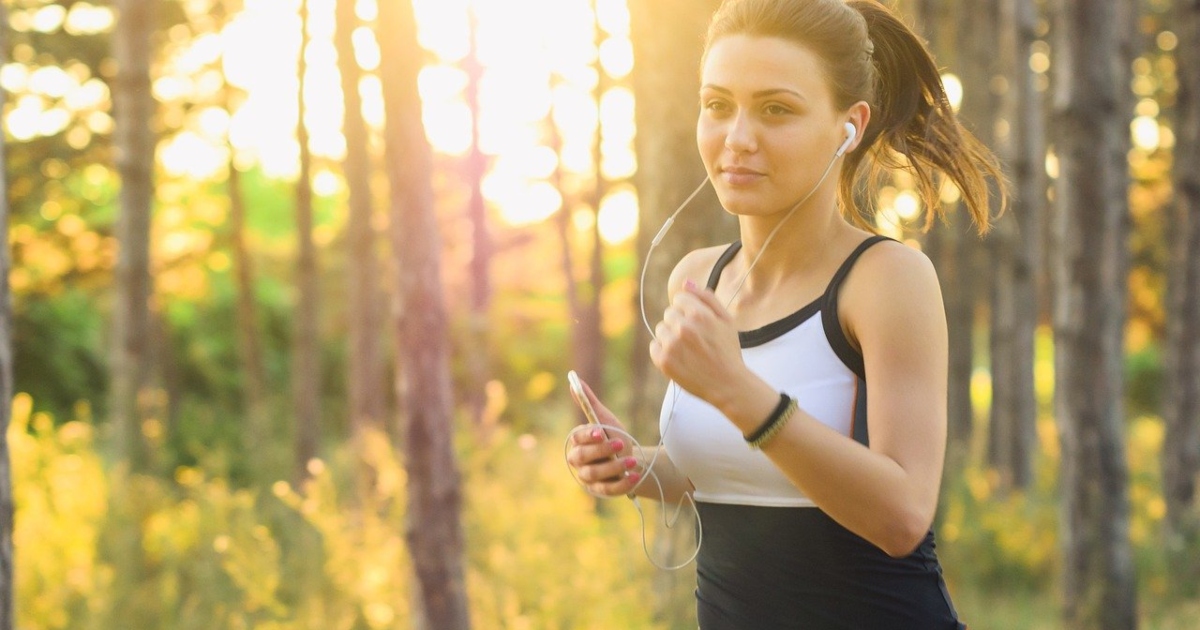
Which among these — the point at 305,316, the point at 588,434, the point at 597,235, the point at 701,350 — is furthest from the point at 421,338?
the point at 597,235

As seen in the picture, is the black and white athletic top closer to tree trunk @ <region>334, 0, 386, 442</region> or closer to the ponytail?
the ponytail

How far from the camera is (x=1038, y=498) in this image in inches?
454

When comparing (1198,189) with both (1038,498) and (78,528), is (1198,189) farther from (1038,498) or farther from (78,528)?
(78,528)

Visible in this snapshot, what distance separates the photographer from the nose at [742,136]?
2.18 metres

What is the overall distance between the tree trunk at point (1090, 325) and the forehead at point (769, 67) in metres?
4.94

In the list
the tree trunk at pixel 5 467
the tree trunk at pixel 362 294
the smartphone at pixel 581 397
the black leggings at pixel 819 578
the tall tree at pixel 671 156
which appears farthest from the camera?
the tree trunk at pixel 362 294

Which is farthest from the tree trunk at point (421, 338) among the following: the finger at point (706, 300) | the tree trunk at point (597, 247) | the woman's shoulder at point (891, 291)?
the tree trunk at point (597, 247)

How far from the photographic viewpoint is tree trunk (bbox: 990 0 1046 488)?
1152 centimetres

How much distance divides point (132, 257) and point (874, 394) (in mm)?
9853

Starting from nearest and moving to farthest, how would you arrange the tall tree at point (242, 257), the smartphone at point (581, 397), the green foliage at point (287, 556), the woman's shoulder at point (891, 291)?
the woman's shoulder at point (891, 291) < the smartphone at point (581, 397) < the green foliage at point (287, 556) < the tall tree at point (242, 257)

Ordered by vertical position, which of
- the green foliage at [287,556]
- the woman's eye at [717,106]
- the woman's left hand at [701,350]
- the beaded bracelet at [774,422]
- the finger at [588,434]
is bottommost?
the green foliage at [287,556]

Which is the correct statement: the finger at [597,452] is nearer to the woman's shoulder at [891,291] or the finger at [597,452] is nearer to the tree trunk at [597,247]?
the woman's shoulder at [891,291]

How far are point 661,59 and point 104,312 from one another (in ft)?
65.0

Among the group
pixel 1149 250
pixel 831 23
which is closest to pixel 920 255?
pixel 831 23
